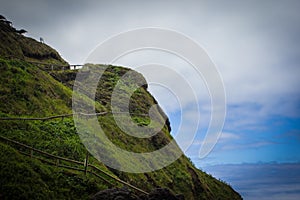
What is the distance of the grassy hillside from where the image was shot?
51.1ft

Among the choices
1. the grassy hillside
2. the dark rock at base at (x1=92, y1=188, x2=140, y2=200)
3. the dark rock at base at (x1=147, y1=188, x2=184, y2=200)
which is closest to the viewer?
the grassy hillside

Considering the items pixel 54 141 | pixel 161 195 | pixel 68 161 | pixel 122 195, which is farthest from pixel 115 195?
pixel 54 141

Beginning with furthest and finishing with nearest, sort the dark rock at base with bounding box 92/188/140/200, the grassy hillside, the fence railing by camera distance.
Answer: the fence railing → the dark rock at base with bounding box 92/188/140/200 → the grassy hillside

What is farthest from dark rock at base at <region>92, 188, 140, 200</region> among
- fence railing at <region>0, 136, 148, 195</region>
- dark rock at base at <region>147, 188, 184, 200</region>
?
fence railing at <region>0, 136, 148, 195</region>

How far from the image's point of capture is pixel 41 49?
44719 mm

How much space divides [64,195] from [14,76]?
15.2 m

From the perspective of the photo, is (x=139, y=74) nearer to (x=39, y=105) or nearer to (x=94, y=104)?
(x=94, y=104)

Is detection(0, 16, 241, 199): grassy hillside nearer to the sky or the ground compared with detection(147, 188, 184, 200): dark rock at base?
nearer to the sky

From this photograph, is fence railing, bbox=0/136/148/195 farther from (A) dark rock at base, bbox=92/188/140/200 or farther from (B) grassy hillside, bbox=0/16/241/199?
(A) dark rock at base, bbox=92/188/140/200

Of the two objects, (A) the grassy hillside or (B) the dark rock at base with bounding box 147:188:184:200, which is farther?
(B) the dark rock at base with bounding box 147:188:184:200

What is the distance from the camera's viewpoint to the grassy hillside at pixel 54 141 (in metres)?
15.6

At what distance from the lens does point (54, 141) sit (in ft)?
70.0

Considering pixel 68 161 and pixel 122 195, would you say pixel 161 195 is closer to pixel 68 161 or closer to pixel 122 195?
pixel 122 195

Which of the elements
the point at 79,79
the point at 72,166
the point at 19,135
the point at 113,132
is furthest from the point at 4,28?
the point at 72,166
